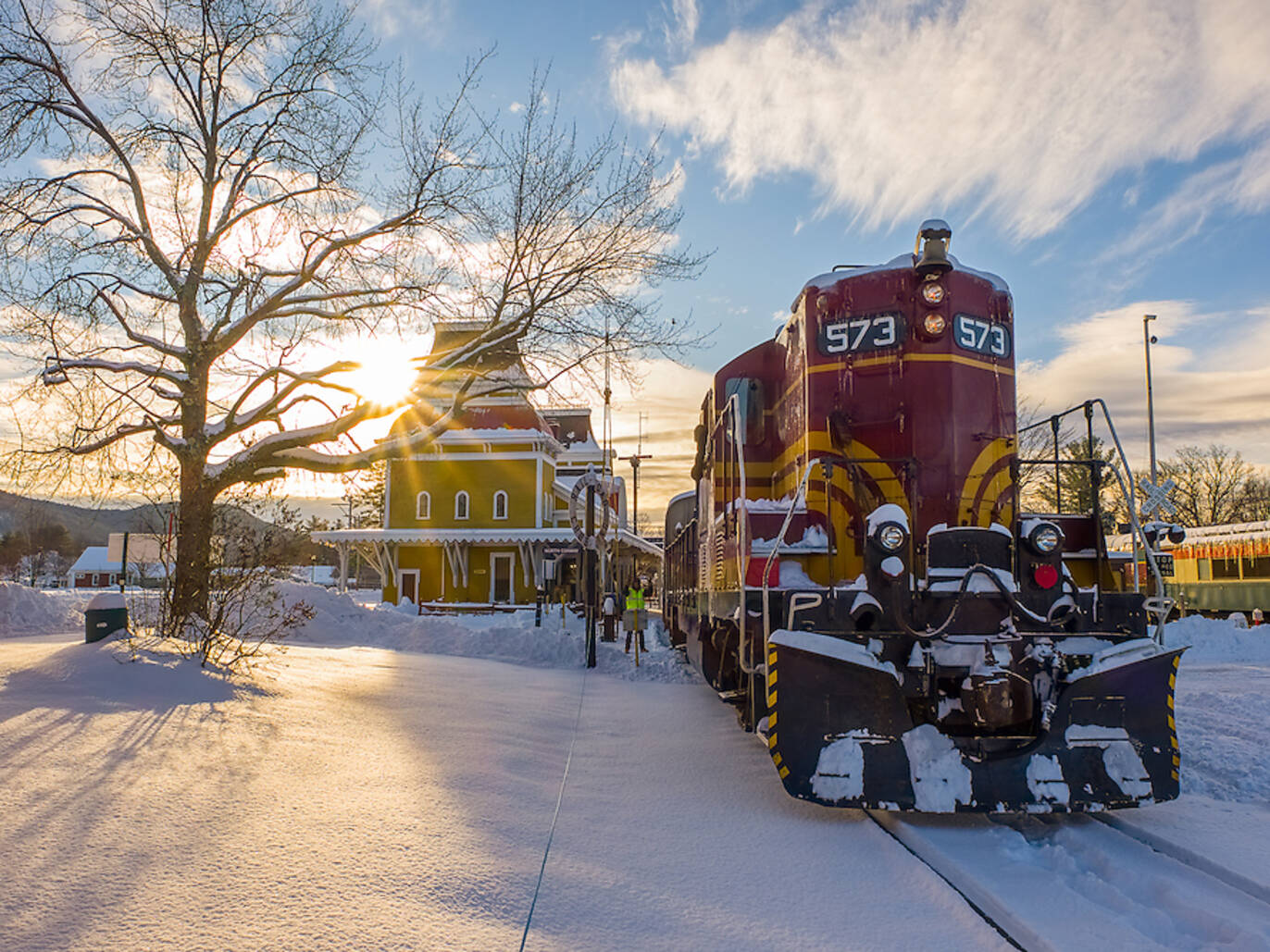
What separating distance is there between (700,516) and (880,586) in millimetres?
4384

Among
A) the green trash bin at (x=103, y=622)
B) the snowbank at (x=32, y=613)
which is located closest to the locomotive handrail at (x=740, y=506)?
the green trash bin at (x=103, y=622)

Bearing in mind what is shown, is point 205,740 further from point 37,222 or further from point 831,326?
point 37,222

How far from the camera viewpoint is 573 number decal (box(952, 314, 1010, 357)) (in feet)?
20.5

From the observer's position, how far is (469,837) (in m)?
4.25

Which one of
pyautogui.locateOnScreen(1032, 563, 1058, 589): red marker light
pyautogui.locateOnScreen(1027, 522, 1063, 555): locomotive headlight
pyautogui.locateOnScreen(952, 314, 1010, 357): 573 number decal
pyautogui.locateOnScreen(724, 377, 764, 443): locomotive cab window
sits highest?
pyautogui.locateOnScreen(952, 314, 1010, 357): 573 number decal

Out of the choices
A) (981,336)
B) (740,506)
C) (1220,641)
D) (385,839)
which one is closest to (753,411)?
(981,336)

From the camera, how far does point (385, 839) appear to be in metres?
4.09

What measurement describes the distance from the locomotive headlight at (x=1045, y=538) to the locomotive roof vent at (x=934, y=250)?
212 centimetres

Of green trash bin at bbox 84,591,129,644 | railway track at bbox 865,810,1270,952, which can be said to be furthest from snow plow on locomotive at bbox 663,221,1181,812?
green trash bin at bbox 84,591,129,644

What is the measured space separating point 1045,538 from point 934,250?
231cm

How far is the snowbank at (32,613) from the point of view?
16.8m

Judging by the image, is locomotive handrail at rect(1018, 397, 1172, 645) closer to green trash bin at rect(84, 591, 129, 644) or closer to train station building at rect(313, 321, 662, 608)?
green trash bin at rect(84, 591, 129, 644)

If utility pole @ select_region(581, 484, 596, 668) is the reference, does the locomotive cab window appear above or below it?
above

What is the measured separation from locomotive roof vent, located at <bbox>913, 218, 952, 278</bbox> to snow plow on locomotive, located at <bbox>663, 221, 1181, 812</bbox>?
17 millimetres
